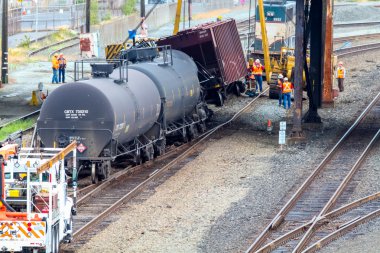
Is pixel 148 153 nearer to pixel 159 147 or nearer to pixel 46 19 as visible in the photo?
pixel 159 147

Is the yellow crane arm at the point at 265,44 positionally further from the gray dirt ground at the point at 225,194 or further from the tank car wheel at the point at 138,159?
the tank car wheel at the point at 138,159

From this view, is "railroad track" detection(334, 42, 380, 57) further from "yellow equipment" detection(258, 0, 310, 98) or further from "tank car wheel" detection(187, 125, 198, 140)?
"tank car wheel" detection(187, 125, 198, 140)

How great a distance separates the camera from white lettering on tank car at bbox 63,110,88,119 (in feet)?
82.6

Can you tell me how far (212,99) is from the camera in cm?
3978

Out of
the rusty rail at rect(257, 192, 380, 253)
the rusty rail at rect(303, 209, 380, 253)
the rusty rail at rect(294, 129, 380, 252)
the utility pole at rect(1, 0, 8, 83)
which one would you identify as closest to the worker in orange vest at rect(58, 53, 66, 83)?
the utility pole at rect(1, 0, 8, 83)

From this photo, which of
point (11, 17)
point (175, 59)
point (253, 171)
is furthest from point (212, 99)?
point (11, 17)

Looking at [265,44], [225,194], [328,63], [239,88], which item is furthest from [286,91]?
[225,194]

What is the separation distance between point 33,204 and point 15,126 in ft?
58.4

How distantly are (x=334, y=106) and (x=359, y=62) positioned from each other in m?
14.8

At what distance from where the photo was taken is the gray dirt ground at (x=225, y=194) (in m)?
20.0

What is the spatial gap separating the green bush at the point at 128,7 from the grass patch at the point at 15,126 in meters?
42.8

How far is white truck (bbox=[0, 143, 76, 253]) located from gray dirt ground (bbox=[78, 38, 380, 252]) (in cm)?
155

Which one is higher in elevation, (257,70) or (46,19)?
(46,19)

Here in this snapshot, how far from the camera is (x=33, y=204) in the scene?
1745cm
